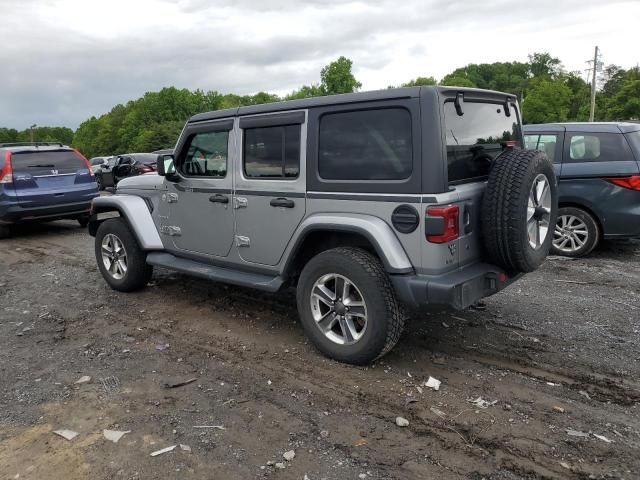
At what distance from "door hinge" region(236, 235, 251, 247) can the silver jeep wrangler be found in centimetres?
1

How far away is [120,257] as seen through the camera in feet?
19.1

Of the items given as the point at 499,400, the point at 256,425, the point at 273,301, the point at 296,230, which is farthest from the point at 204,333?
the point at 499,400

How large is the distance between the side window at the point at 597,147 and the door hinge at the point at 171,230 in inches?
205

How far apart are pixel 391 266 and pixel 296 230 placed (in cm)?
93

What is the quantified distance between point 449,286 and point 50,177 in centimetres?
833

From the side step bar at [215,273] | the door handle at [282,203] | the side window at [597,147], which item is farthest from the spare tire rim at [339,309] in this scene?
the side window at [597,147]

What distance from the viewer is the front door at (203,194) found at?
4.73 m

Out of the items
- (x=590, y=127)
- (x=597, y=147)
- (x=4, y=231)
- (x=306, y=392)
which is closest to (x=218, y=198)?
(x=306, y=392)

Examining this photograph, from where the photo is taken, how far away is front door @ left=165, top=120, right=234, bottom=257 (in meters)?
4.73

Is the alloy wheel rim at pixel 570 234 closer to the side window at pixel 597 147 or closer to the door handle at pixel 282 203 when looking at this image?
the side window at pixel 597 147

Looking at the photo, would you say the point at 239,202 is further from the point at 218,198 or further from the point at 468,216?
the point at 468,216


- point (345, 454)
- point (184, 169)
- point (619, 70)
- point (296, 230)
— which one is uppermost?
point (619, 70)

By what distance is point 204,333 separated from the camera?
4680 millimetres

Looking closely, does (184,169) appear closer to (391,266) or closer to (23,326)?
(23,326)
